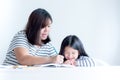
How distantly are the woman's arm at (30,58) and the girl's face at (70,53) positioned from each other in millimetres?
247

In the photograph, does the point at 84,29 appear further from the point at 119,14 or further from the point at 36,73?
the point at 36,73

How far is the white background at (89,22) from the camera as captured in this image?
211cm

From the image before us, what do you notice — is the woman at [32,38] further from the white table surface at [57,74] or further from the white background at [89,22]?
the white background at [89,22]

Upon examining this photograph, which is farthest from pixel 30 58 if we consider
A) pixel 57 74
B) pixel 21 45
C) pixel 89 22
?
pixel 89 22

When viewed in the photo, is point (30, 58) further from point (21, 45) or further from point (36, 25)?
point (36, 25)

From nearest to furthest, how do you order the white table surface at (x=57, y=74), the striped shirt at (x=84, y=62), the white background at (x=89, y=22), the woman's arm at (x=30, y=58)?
the white table surface at (x=57, y=74)
the woman's arm at (x=30, y=58)
the striped shirt at (x=84, y=62)
the white background at (x=89, y=22)

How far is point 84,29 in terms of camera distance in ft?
7.10

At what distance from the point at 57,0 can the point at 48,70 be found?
4.89ft

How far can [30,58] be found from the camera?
3.69 ft

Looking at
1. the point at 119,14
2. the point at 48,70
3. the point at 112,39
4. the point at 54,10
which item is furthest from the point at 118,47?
the point at 48,70

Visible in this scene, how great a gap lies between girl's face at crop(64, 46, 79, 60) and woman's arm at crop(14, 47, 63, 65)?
25 cm

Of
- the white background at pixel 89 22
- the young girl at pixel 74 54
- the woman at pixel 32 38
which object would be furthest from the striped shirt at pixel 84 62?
the white background at pixel 89 22

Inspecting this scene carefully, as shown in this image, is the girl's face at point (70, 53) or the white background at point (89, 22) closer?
the girl's face at point (70, 53)

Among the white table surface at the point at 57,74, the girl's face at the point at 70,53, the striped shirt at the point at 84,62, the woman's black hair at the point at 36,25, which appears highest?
the woman's black hair at the point at 36,25
